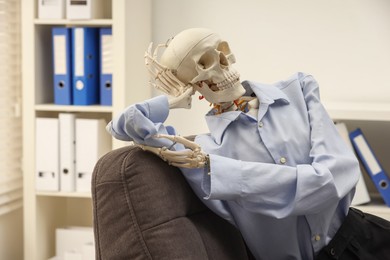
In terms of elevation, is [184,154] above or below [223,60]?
below

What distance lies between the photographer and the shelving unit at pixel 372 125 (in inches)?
110

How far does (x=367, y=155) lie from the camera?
113 inches

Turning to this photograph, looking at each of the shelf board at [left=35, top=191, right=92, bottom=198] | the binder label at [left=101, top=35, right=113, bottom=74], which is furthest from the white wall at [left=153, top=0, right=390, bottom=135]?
the shelf board at [left=35, top=191, right=92, bottom=198]

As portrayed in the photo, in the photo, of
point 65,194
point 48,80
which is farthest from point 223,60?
point 48,80

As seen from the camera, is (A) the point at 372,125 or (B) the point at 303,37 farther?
(B) the point at 303,37

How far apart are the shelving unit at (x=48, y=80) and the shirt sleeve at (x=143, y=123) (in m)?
1.50

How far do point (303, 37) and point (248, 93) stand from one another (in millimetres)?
1419

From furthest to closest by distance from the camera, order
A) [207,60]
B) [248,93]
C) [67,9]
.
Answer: [67,9] → [248,93] → [207,60]

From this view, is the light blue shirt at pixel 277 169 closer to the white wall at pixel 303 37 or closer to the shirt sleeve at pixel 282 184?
the shirt sleeve at pixel 282 184

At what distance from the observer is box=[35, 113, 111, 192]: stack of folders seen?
3199mm

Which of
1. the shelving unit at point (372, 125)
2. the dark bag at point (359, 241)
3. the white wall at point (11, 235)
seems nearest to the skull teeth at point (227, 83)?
the dark bag at point (359, 241)

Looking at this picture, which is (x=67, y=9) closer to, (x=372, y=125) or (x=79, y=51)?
(x=79, y=51)

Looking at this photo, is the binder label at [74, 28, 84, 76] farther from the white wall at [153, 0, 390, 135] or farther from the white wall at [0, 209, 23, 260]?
the white wall at [0, 209, 23, 260]

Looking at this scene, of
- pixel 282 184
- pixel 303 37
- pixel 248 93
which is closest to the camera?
pixel 282 184
